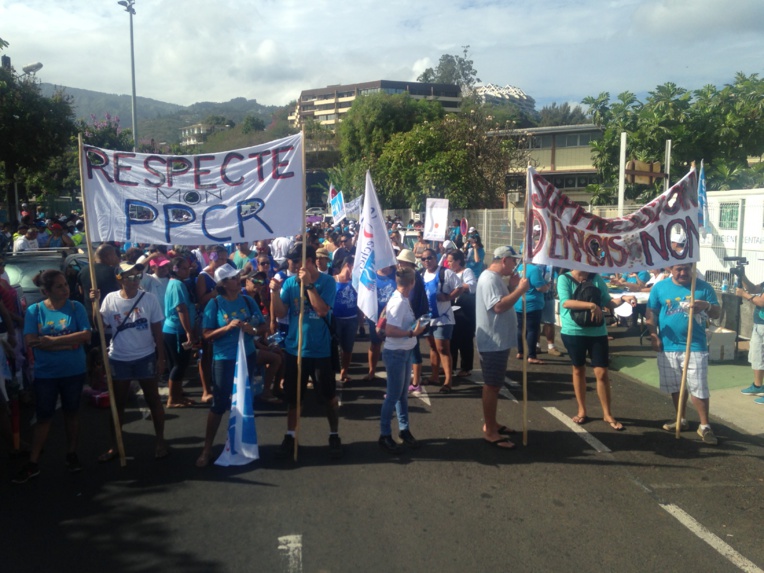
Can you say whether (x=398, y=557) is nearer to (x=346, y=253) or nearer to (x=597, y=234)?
(x=597, y=234)

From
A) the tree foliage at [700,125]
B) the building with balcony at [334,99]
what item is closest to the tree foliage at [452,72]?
the building with balcony at [334,99]

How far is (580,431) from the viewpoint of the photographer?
664 cm

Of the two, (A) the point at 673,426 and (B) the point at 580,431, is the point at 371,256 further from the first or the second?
(A) the point at 673,426

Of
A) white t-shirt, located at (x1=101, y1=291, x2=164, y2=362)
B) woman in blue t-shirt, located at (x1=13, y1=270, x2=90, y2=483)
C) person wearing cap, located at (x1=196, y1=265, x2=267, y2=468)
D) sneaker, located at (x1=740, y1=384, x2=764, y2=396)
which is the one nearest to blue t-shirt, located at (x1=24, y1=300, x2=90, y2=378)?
woman in blue t-shirt, located at (x1=13, y1=270, x2=90, y2=483)

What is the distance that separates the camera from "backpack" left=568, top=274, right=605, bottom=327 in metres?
6.64

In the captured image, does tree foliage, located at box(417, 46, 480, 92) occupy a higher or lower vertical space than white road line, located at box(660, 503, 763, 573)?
higher

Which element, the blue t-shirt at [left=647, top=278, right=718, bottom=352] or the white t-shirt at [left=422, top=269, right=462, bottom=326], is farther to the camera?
the white t-shirt at [left=422, top=269, right=462, bottom=326]

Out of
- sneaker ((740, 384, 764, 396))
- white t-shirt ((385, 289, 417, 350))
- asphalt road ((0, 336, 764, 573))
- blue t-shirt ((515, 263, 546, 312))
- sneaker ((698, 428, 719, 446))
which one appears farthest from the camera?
blue t-shirt ((515, 263, 546, 312))

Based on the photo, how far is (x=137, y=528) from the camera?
4559mm

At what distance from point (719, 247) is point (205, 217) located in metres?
10.2

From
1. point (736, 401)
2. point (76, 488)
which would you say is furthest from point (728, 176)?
point (76, 488)

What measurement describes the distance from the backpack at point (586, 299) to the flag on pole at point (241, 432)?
11.3 feet

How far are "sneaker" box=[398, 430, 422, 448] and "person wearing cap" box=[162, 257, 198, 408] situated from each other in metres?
2.59

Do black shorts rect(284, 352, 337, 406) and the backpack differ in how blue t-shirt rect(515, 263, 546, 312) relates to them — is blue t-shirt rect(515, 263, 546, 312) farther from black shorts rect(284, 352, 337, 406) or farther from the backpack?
black shorts rect(284, 352, 337, 406)
